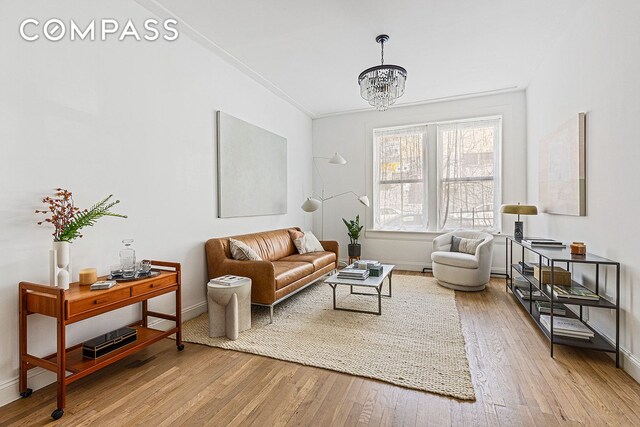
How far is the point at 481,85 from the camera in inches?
182

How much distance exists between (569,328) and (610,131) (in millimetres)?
1571

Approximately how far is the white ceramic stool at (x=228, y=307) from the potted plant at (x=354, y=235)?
289cm

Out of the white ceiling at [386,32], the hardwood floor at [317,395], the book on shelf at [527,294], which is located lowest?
the hardwood floor at [317,395]

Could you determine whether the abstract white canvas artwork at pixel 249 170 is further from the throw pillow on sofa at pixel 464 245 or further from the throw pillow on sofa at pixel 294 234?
the throw pillow on sofa at pixel 464 245

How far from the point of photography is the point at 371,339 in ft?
8.84

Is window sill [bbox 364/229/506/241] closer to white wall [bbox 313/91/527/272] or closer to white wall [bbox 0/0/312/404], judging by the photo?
white wall [bbox 313/91/527/272]

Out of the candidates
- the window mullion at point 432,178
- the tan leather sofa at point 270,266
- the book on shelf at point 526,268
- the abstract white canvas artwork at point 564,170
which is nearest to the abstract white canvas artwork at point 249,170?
the tan leather sofa at point 270,266

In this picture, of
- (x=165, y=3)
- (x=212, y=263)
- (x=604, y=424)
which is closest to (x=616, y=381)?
(x=604, y=424)

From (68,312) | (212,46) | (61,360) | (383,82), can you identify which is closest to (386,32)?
(383,82)

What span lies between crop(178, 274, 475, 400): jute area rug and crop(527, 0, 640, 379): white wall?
3.97ft

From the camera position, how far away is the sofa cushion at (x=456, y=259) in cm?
407

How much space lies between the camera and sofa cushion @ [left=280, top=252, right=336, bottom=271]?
13.4 ft

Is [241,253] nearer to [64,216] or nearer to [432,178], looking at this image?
[64,216]

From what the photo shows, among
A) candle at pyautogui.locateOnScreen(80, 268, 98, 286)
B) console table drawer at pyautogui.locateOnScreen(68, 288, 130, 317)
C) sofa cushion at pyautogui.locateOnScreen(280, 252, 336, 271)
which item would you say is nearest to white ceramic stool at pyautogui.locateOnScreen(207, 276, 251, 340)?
console table drawer at pyautogui.locateOnScreen(68, 288, 130, 317)
